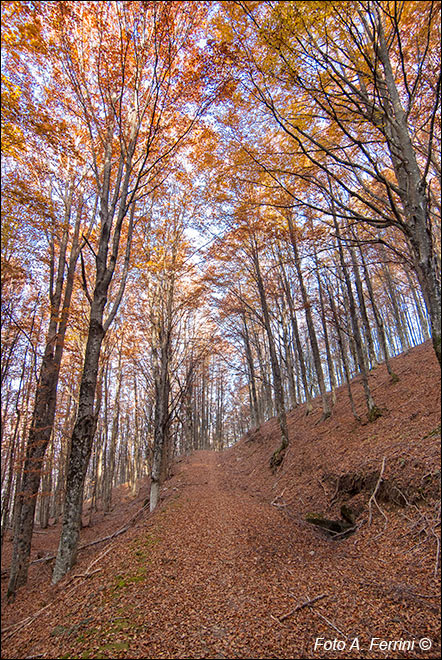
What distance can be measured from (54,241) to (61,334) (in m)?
2.98

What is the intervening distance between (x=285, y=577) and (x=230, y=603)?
91 centimetres

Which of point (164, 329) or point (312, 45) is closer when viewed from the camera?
point (312, 45)

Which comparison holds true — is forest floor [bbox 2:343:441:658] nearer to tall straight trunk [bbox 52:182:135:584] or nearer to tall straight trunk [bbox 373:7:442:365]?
tall straight trunk [bbox 52:182:135:584]

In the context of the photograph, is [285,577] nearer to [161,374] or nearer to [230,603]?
[230,603]

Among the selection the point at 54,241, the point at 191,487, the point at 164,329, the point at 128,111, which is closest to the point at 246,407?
the point at 191,487

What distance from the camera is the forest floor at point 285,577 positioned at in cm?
275

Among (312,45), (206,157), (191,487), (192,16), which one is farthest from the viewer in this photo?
(191,487)

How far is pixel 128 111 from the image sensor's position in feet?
21.3

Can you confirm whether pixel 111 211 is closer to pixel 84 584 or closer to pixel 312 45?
Result: pixel 312 45

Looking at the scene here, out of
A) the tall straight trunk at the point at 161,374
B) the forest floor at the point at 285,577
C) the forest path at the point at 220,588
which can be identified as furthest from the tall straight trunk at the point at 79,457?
the tall straight trunk at the point at 161,374

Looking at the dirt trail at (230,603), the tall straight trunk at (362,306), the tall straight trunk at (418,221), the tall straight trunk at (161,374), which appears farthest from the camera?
the tall straight trunk at (362,306)

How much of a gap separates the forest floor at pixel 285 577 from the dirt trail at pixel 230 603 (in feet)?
0.05

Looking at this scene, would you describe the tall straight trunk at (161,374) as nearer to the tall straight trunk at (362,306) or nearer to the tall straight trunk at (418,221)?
the tall straight trunk at (362,306)

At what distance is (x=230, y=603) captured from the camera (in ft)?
11.5
